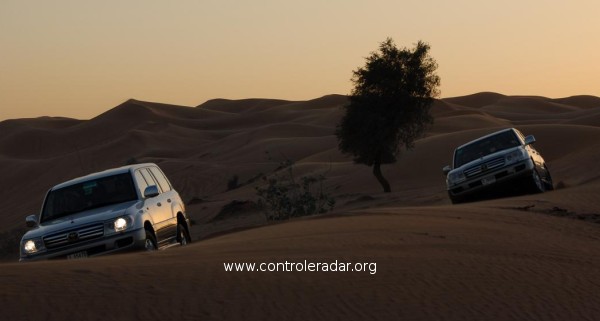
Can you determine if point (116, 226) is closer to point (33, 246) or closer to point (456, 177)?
point (33, 246)

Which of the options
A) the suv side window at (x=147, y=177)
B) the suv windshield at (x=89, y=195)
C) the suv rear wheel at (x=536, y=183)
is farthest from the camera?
the suv rear wheel at (x=536, y=183)

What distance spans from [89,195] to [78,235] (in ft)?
4.46

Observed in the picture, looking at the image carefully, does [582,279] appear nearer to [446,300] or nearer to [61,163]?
[446,300]

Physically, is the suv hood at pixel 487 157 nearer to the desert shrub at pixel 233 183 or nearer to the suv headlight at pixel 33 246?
the suv headlight at pixel 33 246

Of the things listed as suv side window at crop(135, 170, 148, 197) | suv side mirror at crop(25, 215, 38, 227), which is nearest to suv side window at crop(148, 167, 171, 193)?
suv side window at crop(135, 170, 148, 197)

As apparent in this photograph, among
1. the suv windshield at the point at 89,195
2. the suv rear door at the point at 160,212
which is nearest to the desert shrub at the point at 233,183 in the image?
the suv rear door at the point at 160,212

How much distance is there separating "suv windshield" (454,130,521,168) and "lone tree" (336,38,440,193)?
20932 mm

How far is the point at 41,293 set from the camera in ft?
30.7

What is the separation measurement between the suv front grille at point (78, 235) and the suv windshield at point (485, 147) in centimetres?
1175

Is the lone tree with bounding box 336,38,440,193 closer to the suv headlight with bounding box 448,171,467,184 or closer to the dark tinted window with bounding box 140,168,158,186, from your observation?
the suv headlight with bounding box 448,171,467,184

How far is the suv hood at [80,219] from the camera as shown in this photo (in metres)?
14.4

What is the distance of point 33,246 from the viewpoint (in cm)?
1445

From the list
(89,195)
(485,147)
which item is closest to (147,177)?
(89,195)

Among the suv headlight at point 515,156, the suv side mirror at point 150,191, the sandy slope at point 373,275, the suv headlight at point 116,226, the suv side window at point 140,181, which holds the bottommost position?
the sandy slope at point 373,275
